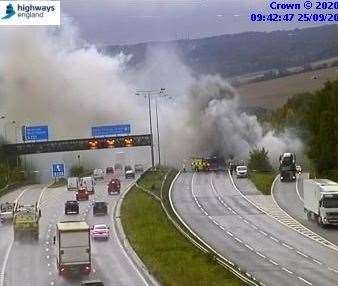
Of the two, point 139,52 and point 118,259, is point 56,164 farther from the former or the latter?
point 139,52

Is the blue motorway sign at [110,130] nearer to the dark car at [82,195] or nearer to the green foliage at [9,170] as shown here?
the dark car at [82,195]

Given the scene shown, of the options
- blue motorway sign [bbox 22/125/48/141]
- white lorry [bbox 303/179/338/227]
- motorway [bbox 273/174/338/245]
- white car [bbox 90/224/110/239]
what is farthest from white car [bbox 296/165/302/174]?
white car [bbox 90/224/110/239]

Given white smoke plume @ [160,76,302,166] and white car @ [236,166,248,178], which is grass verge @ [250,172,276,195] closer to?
white car @ [236,166,248,178]

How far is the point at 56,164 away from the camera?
41.7m

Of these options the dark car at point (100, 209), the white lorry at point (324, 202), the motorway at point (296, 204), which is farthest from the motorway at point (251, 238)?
the dark car at point (100, 209)

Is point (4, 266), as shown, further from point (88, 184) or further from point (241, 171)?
point (241, 171)

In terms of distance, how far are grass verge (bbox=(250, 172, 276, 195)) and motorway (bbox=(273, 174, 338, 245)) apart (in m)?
0.55

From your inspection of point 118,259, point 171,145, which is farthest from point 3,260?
point 171,145

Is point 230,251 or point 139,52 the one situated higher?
point 139,52

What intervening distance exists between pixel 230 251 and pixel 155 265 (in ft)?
20.0

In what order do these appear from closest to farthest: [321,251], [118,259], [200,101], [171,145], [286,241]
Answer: [118,259], [321,251], [286,241], [171,145], [200,101]

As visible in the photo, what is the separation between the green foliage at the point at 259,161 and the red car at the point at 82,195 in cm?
1917

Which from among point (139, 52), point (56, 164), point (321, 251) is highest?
point (139, 52)

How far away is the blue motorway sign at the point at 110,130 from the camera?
47750mm
